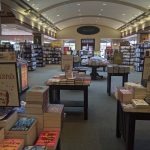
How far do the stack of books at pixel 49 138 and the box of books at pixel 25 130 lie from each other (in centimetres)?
8

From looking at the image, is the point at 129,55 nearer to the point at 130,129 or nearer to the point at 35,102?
the point at 130,129

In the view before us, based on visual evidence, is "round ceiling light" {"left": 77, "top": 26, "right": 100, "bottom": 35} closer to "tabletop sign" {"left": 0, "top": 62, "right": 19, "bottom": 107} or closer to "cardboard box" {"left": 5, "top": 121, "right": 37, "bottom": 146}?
"tabletop sign" {"left": 0, "top": 62, "right": 19, "bottom": 107}

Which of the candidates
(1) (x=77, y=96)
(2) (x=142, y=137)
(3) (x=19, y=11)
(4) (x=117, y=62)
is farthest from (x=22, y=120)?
(3) (x=19, y=11)

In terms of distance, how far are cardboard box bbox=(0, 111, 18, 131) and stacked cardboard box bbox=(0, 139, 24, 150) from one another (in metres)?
0.13

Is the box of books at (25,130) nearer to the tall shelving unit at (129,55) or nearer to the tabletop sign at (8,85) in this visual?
the tabletop sign at (8,85)

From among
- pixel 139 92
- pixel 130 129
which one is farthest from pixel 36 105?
pixel 139 92

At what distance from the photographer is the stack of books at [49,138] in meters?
2.00

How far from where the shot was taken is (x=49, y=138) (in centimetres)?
212

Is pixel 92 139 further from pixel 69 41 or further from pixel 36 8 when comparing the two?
pixel 69 41

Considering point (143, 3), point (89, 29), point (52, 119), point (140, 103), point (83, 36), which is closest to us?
point (52, 119)

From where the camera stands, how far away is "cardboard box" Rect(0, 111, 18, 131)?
6.64ft

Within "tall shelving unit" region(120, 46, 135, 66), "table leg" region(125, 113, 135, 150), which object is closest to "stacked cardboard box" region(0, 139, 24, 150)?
"table leg" region(125, 113, 135, 150)

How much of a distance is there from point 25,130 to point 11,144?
0.65ft

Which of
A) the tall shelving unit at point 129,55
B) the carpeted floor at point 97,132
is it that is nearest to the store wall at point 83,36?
the tall shelving unit at point 129,55
